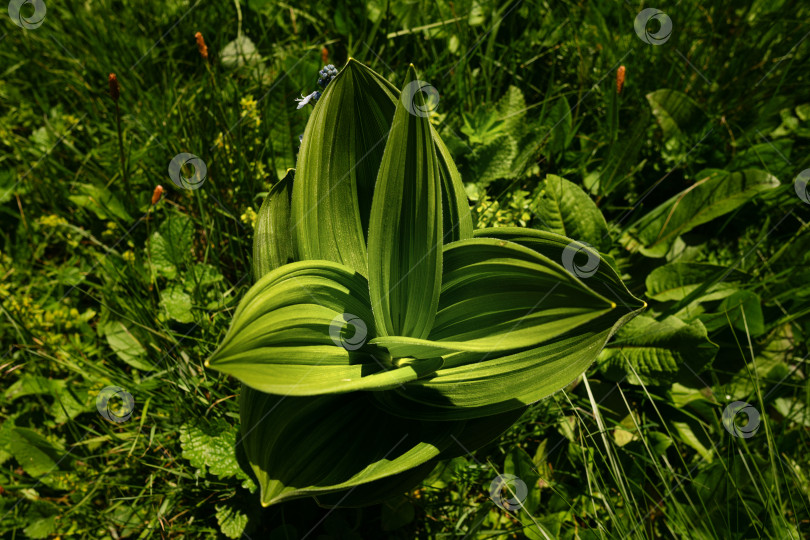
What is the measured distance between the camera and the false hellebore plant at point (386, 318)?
110cm

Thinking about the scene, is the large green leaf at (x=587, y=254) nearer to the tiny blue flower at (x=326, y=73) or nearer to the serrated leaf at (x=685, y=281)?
the tiny blue flower at (x=326, y=73)

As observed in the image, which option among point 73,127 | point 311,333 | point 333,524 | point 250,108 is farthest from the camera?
point 73,127

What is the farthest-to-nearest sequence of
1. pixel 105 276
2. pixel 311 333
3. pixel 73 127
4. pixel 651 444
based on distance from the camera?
pixel 73 127 < pixel 105 276 < pixel 651 444 < pixel 311 333

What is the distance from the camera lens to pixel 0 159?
7.62 feet

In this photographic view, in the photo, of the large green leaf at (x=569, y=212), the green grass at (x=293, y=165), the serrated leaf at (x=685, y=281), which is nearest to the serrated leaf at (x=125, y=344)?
the green grass at (x=293, y=165)

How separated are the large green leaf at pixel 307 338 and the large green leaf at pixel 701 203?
133cm

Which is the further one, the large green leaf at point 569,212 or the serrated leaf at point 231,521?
the large green leaf at point 569,212

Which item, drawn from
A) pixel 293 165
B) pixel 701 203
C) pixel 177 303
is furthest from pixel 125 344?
pixel 701 203

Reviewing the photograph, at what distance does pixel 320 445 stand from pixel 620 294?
753 millimetres

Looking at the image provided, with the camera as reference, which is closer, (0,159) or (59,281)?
(59,281)

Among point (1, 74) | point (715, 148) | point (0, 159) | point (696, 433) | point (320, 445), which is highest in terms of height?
point (1, 74)

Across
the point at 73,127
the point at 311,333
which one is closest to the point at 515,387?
the point at 311,333

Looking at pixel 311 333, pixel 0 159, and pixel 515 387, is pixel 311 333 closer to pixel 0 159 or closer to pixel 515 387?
pixel 515 387

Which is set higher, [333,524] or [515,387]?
[515,387]
